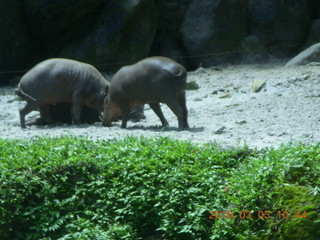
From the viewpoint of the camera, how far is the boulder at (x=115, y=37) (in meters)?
14.6

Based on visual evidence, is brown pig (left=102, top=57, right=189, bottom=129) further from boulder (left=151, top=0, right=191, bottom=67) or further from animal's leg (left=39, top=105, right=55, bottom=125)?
boulder (left=151, top=0, right=191, bottom=67)

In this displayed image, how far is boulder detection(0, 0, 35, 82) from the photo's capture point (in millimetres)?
14266

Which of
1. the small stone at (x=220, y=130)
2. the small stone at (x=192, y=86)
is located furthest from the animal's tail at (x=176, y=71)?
the small stone at (x=192, y=86)

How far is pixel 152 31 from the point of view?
15.4 m

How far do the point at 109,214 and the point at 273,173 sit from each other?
1521mm

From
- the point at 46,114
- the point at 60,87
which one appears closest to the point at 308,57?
the point at 60,87

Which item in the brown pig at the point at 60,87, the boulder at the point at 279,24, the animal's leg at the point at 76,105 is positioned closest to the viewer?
the brown pig at the point at 60,87

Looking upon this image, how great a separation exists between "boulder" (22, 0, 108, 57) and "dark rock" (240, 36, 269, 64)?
156 inches

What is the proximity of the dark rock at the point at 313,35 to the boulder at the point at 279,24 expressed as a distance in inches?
7.7

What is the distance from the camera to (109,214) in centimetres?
522

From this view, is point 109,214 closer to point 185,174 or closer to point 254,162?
point 185,174

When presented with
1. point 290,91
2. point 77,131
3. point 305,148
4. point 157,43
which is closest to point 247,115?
point 290,91

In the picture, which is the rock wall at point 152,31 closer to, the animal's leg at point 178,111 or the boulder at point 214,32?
the boulder at point 214,32

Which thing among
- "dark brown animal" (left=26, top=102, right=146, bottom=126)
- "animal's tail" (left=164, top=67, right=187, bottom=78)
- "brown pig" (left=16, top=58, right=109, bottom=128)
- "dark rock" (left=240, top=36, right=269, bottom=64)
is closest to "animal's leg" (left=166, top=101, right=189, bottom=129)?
"animal's tail" (left=164, top=67, right=187, bottom=78)
